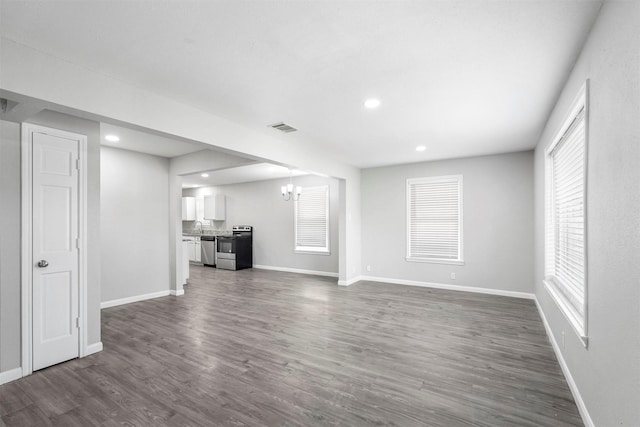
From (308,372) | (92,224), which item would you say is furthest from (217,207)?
(308,372)

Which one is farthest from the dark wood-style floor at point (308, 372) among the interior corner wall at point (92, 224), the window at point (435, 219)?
the window at point (435, 219)

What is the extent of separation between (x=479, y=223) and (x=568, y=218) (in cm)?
275

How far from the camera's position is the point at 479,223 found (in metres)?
5.62

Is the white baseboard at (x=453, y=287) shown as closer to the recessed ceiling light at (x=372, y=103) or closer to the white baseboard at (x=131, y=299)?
the white baseboard at (x=131, y=299)

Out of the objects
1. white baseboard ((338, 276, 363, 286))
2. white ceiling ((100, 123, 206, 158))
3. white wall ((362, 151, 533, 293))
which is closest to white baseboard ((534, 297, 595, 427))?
white wall ((362, 151, 533, 293))

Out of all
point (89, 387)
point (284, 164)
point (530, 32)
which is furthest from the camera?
point (284, 164)

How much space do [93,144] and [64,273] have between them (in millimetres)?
1357

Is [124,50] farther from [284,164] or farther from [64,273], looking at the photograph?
[284,164]

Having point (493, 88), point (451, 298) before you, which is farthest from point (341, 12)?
point (451, 298)

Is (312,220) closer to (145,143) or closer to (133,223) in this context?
(133,223)

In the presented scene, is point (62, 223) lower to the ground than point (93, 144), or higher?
lower

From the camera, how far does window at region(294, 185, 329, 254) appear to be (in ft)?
25.2

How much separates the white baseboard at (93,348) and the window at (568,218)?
4349 mm

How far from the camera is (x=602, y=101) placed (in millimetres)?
1724
